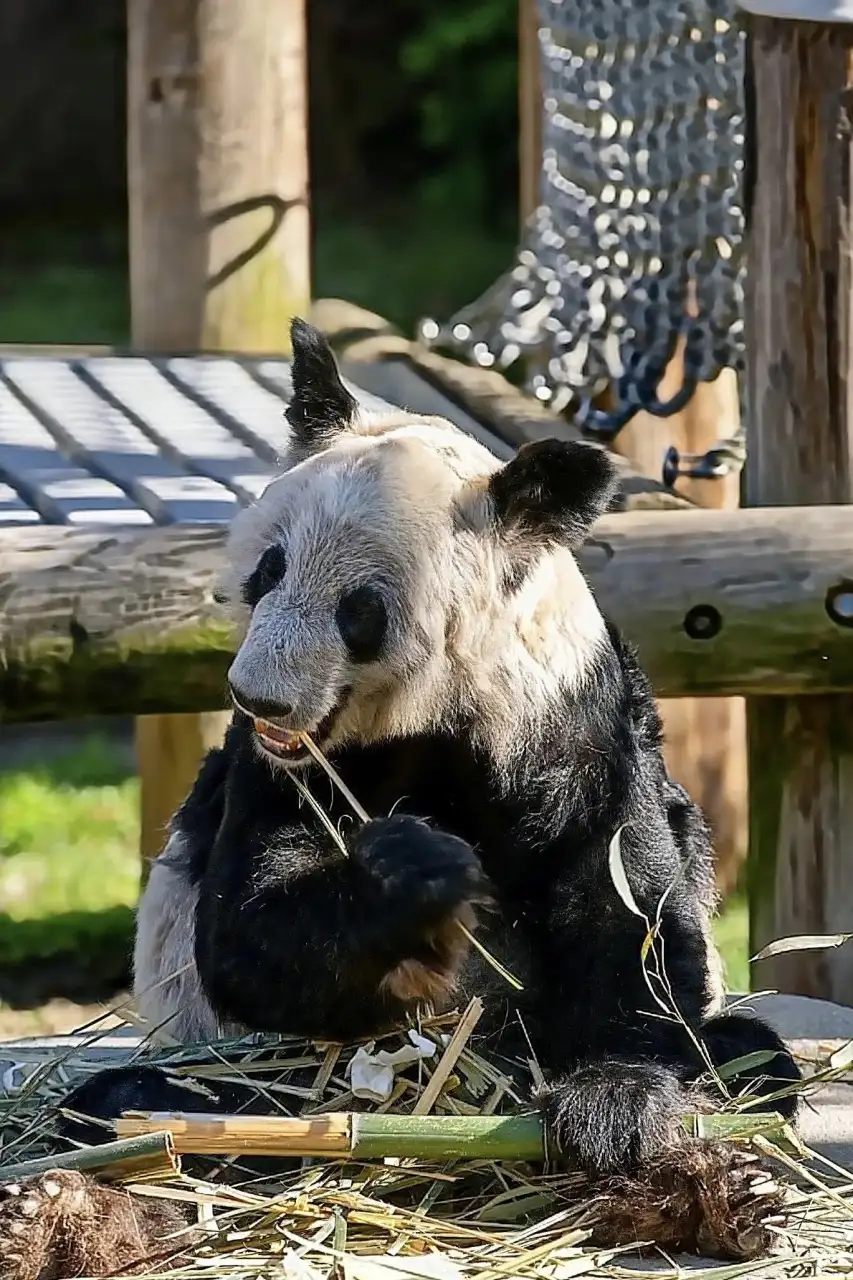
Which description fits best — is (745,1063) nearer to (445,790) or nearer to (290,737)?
(445,790)

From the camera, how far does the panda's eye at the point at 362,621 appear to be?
3004 millimetres

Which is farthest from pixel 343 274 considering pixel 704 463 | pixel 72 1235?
pixel 72 1235

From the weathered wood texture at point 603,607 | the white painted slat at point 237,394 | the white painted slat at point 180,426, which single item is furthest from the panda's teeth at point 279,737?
the white painted slat at point 237,394

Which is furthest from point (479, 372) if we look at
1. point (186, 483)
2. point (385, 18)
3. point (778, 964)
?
point (385, 18)

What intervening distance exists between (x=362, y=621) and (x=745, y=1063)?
0.97 metres

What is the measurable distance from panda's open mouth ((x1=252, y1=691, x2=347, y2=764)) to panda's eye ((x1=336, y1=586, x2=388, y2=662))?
3.1 inches

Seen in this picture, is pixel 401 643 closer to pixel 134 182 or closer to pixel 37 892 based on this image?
pixel 134 182

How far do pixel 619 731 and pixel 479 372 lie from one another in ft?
10.2

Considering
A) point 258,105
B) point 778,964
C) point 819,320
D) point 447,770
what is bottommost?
point 778,964

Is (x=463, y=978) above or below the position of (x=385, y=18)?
below

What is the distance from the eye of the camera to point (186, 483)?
16.4 feet

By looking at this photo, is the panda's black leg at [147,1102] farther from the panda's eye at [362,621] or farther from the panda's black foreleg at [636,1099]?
the panda's eye at [362,621]

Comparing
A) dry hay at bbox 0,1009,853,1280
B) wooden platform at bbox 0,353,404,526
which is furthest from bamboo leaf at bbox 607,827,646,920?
wooden platform at bbox 0,353,404,526

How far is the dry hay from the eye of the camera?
9.14 feet
